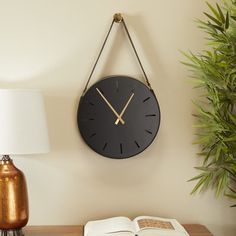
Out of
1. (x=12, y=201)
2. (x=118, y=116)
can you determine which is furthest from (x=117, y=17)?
(x=12, y=201)

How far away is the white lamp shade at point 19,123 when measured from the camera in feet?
4.67

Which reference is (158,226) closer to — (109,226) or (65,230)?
(109,226)

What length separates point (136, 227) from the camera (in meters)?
1.56

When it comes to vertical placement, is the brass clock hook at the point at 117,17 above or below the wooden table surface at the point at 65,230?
above

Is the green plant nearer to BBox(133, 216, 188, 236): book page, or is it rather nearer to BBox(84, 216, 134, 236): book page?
BBox(133, 216, 188, 236): book page

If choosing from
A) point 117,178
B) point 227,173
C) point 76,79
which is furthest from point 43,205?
point 227,173

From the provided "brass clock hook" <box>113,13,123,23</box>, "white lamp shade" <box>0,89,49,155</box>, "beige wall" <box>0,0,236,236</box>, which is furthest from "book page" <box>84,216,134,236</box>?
"brass clock hook" <box>113,13,123,23</box>

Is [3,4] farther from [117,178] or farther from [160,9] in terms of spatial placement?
[117,178]

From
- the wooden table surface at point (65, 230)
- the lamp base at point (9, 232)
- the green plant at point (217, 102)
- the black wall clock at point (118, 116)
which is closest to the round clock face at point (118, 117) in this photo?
the black wall clock at point (118, 116)

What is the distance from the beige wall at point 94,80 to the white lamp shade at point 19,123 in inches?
11.4

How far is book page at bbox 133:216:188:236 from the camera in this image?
1.52 metres

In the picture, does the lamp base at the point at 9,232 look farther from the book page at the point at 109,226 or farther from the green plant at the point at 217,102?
the green plant at the point at 217,102

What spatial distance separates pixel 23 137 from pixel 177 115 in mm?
788

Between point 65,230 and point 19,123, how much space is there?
0.56 m
